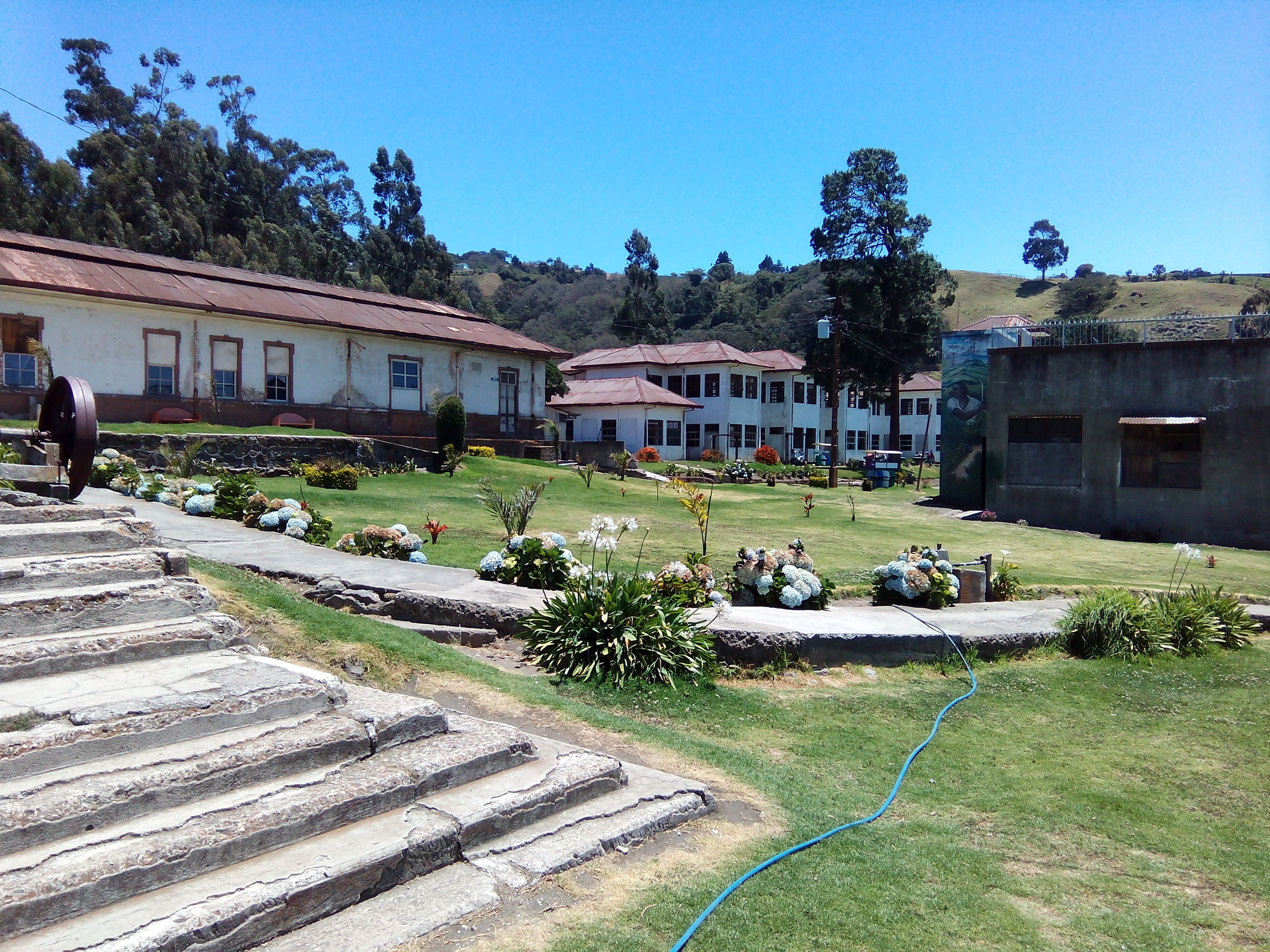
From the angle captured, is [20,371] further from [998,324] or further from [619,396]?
[619,396]

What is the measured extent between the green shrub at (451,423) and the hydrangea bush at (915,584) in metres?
15.5

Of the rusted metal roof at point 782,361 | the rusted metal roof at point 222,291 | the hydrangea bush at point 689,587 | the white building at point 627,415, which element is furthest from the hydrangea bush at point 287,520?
the rusted metal roof at point 782,361

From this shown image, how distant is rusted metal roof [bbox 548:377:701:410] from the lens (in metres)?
43.7

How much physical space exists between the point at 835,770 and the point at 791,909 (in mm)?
2091

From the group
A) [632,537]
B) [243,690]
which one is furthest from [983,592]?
[243,690]

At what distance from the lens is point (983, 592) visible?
→ 10.4 metres

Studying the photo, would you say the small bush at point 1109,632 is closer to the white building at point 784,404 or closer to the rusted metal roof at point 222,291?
the rusted metal roof at point 222,291

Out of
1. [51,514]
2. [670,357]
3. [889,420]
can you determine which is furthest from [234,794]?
[889,420]

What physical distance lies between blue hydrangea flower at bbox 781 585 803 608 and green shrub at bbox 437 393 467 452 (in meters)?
15.8

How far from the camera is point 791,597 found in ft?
28.9

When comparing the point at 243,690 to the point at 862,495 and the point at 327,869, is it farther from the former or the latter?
the point at 862,495

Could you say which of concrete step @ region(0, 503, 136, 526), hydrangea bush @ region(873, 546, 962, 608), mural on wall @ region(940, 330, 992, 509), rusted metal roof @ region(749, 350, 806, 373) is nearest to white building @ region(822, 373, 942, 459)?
rusted metal roof @ region(749, 350, 806, 373)

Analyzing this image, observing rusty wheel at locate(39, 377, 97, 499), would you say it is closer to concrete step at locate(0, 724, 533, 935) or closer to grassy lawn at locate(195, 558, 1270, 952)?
grassy lawn at locate(195, 558, 1270, 952)

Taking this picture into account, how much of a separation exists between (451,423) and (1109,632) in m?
17.7
